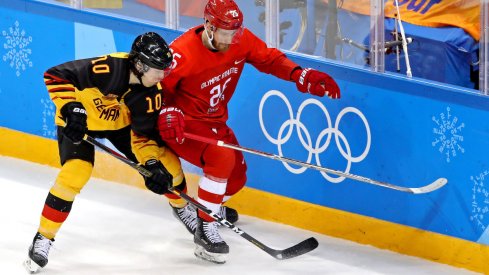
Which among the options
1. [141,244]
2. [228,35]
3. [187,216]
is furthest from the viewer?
[187,216]

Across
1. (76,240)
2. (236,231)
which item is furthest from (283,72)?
(76,240)

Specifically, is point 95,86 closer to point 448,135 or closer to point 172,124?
point 172,124

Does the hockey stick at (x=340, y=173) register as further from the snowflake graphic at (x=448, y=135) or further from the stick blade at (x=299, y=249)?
the stick blade at (x=299, y=249)

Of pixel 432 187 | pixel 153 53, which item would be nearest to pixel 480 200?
pixel 432 187

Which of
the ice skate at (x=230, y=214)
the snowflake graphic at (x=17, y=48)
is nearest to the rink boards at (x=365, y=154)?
the ice skate at (x=230, y=214)

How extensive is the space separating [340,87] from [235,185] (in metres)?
0.67

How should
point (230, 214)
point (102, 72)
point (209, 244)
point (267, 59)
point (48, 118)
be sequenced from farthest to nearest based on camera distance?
point (48, 118) < point (230, 214) < point (267, 59) < point (209, 244) < point (102, 72)

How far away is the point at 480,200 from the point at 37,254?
6.28 ft

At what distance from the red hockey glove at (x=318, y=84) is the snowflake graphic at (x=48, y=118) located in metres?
1.92

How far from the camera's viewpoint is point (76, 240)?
20.6 ft

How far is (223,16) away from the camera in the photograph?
5809 mm

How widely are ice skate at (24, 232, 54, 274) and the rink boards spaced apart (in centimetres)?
130

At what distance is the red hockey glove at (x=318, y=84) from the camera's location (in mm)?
6000

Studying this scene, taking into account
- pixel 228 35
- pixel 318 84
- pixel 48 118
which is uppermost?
pixel 228 35
